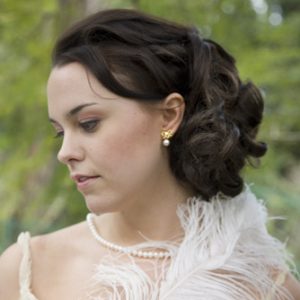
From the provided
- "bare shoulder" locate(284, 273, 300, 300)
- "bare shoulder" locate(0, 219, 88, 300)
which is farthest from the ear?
"bare shoulder" locate(284, 273, 300, 300)

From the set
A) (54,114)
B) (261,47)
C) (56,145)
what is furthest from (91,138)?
(261,47)

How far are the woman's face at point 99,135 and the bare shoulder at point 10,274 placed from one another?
32 centimetres

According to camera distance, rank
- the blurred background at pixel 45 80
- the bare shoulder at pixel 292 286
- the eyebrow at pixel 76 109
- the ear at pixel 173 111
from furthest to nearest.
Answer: the blurred background at pixel 45 80 < the bare shoulder at pixel 292 286 < the ear at pixel 173 111 < the eyebrow at pixel 76 109

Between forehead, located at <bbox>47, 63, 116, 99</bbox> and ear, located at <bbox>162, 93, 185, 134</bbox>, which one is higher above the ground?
forehead, located at <bbox>47, 63, 116, 99</bbox>

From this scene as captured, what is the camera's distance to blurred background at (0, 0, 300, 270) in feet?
8.24

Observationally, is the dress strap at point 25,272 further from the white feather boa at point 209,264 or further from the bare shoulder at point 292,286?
the bare shoulder at point 292,286

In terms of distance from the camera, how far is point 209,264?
1569mm

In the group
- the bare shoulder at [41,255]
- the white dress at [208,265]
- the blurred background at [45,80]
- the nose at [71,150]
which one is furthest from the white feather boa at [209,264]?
the blurred background at [45,80]

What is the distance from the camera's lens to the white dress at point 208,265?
4.99 feet

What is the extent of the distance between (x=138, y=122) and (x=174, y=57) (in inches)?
8.1

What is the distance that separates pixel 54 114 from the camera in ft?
4.82

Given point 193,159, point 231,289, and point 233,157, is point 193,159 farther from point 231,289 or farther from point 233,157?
point 231,289

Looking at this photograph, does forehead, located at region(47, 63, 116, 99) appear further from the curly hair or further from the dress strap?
the dress strap

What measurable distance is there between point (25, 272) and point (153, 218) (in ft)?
1.20
